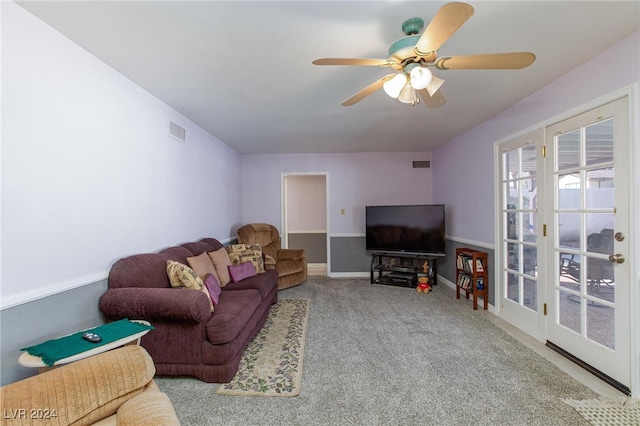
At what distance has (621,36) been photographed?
1813 millimetres

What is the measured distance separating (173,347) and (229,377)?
470 mm

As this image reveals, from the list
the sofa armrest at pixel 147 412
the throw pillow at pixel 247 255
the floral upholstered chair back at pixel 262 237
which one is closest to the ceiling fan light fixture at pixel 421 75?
the sofa armrest at pixel 147 412

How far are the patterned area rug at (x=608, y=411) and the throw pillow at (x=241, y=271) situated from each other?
2990mm

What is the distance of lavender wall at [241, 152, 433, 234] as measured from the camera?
17.6 ft

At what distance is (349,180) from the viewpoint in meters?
5.36

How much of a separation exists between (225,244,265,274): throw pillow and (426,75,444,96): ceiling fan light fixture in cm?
281

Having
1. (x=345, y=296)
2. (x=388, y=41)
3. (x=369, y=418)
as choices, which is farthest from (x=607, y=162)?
(x=345, y=296)

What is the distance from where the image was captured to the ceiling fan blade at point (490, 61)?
57.4 inches

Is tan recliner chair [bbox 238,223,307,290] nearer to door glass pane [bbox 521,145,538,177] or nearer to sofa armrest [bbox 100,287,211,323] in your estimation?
sofa armrest [bbox 100,287,211,323]

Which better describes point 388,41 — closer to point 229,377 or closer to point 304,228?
point 229,377

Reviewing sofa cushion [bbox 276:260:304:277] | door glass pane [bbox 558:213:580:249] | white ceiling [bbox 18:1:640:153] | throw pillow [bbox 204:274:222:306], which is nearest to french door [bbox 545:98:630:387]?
door glass pane [bbox 558:213:580:249]

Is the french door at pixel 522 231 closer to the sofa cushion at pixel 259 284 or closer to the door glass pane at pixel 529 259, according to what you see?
the door glass pane at pixel 529 259

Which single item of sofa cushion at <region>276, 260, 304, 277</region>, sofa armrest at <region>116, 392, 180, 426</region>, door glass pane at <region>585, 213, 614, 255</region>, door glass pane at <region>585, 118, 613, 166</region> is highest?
door glass pane at <region>585, 118, 613, 166</region>

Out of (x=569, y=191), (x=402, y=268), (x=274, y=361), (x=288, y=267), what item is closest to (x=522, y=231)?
(x=569, y=191)
